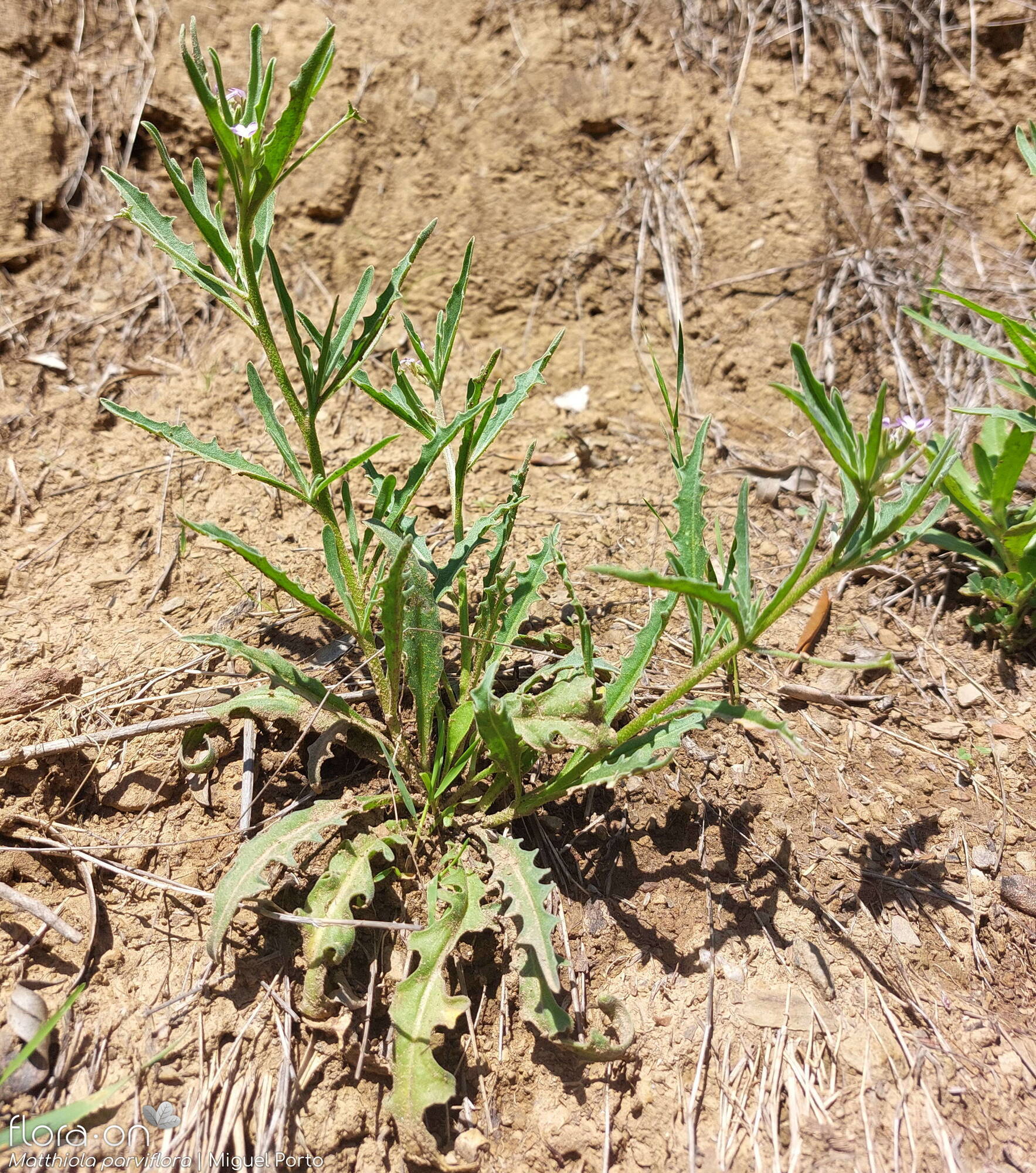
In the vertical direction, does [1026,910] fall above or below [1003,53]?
below

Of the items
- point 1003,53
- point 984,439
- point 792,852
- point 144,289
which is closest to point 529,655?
point 792,852

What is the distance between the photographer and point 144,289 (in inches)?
134

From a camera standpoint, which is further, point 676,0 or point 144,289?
point 676,0

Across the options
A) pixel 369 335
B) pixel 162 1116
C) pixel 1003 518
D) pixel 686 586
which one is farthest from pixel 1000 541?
pixel 162 1116

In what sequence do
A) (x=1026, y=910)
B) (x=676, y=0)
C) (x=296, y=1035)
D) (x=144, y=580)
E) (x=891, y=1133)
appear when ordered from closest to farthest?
(x=891, y=1133)
(x=296, y=1035)
(x=1026, y=910)
(x=144, y=580)
(x=676, y=0)

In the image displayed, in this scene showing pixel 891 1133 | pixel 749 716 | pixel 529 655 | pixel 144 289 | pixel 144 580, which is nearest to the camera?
pixel 749 716

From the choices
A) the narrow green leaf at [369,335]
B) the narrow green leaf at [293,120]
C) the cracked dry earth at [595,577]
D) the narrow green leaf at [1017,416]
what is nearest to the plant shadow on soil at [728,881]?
the cracked dry earth at [595,577]

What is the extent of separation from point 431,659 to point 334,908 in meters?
0.59

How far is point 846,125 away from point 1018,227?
87cm

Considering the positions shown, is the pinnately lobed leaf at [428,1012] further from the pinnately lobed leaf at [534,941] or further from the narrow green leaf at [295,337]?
the narrow green leaf at [295,337]

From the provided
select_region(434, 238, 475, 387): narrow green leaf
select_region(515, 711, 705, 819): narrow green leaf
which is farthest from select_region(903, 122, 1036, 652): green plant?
select_region(434, 238, 475, 387): narrow green leaf

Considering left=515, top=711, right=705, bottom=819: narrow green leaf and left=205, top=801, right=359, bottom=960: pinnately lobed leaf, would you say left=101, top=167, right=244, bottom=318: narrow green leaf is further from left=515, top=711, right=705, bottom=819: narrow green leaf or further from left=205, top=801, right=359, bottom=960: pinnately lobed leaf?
left=515, top=711, right=705, bottom=819: narrow green leaf

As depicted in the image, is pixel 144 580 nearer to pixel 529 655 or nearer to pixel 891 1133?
pixel 529 655

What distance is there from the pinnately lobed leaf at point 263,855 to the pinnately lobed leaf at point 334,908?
8 centimetres
